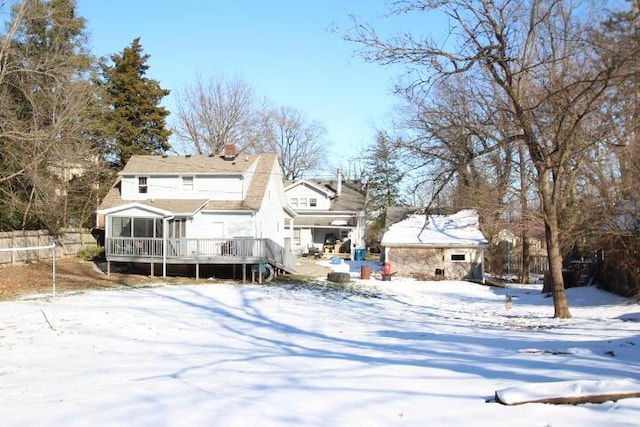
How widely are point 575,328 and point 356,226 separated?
114 ft

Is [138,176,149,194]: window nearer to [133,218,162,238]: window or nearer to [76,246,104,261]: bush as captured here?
[133,218,162,238]: window

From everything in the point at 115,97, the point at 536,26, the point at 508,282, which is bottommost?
the point at 508,282

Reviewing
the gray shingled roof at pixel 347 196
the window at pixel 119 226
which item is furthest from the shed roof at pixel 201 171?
the gray shingled roof at pixel 347 196

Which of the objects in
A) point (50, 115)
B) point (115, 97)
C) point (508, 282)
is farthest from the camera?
point (115, 97)

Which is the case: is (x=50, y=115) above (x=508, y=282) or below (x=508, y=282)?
above

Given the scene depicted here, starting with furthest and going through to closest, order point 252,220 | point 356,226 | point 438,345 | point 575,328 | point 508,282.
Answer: point 356,226
point 508,282
point 252,220
point 575,328
point 438,345

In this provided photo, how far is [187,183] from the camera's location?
1288 inches

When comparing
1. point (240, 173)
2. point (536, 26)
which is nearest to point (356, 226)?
point (240, 173)

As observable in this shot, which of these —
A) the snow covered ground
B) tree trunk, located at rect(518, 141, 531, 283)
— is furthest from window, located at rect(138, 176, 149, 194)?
tree trunk, located at rect(518, 141, 531, 283)

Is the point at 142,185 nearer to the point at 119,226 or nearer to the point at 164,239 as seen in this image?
the point at 119,226

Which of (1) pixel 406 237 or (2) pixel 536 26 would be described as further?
(1) pixel 406 237

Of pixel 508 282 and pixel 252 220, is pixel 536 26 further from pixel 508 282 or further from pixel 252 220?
pixel 508 282

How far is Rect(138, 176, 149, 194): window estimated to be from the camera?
1303 inches

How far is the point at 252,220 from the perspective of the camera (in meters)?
30.7
